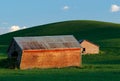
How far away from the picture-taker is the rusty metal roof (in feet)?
176

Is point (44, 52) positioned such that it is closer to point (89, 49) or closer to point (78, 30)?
point (89, 49)

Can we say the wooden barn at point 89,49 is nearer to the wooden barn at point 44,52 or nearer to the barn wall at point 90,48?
the barn wall at point 90,48

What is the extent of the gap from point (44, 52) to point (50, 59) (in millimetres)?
1224

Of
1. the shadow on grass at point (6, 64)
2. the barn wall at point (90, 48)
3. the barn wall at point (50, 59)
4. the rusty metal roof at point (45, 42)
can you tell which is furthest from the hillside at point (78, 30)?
the shadow on grass at point (6, 64)

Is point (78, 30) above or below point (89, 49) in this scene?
above

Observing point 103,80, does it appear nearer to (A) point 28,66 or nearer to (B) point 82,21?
(A) point 28,66

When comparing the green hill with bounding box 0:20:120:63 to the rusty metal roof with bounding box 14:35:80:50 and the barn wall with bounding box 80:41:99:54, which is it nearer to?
the barn wall with bounding box 80:41:99:54

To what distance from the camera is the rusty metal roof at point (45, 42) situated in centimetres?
5359

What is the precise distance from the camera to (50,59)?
54.9 meters

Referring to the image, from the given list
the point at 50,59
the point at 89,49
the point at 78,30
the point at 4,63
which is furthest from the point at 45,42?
the point at 78,30

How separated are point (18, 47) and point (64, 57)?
21.1 feet

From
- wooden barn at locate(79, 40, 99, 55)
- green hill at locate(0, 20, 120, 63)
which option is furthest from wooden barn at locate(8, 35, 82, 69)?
green hill at locate(0, 20, 120, 63)

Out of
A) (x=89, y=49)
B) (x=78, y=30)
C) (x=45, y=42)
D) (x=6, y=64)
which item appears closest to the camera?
(x=6, y=64)

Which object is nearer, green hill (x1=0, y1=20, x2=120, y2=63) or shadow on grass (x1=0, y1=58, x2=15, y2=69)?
shadow on grass (x1=0, y1=58, x2=15, y2=69)
